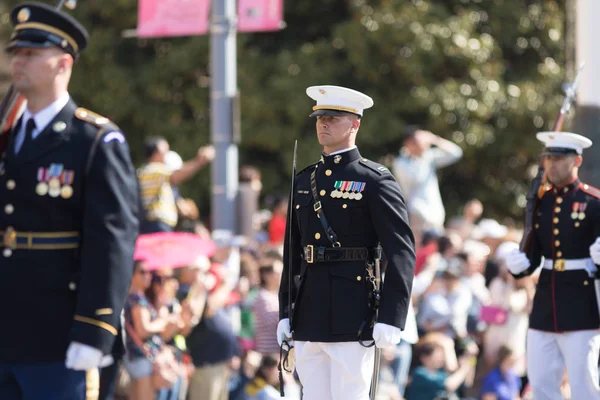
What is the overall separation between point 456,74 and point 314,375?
13392 mm

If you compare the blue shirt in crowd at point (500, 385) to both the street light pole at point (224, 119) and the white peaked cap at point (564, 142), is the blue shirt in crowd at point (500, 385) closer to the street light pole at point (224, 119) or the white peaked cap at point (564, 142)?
the white peaked cap at point (564, 142)

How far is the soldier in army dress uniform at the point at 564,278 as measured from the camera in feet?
24.0

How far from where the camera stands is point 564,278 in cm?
737

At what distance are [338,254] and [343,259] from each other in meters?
0.04

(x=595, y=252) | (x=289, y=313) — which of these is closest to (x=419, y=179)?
(x=595, y=252)

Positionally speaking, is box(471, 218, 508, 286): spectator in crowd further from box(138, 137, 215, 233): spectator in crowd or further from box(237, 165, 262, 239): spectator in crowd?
box(138, 137, 215, 233): spectator in crowd

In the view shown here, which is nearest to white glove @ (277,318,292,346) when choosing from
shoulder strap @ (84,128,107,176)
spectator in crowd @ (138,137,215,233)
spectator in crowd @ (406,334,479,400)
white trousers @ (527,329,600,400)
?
shoulder strap @ (84,128,107,176)

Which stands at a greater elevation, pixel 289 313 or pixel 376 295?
pixel 376 295

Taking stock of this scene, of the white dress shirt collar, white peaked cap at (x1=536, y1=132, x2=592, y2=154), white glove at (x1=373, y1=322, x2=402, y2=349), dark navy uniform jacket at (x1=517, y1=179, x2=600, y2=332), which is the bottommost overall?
white glove at (x1=373, y1=322, x2=402, y2=349)

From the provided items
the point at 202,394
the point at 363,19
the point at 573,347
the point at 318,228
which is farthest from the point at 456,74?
the point at 318,228

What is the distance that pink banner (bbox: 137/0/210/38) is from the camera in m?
11.8

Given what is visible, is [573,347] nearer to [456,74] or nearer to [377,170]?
[377,170]

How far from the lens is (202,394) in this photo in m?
9.16

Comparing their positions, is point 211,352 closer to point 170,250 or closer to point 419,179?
point 170,250
